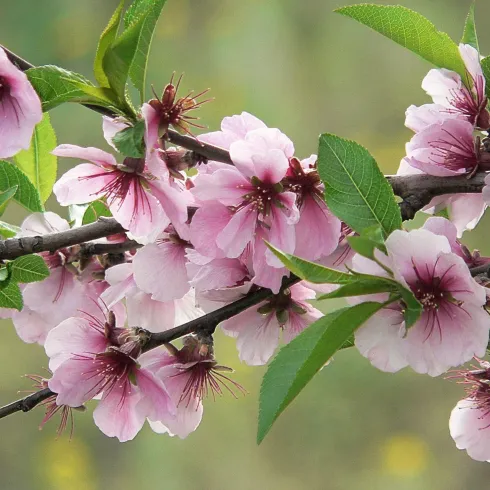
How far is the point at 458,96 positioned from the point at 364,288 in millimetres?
189

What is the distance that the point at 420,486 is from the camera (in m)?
2.74

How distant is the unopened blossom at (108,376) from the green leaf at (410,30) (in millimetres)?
242

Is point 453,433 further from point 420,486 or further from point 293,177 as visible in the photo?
point 420,486

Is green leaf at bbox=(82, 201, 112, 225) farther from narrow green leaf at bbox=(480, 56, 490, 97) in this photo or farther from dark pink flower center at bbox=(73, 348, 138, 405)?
narrow green leaf at bbox=(480, 56, 490, 97)

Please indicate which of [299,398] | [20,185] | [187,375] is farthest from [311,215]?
[299,398]

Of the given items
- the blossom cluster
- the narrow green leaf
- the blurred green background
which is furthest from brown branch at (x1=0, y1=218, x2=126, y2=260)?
the blurred green background

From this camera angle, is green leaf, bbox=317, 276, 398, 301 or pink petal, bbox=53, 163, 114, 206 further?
pink petal, bbox=53, 163, 114, 206

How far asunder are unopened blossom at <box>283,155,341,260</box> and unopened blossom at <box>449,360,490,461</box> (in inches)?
5.2

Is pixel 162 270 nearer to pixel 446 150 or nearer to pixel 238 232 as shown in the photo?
pixel 238 232

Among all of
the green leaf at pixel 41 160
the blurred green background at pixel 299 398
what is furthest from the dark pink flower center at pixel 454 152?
the blurred green background at pixel 299 398

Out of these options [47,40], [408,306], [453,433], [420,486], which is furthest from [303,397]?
[408,306]

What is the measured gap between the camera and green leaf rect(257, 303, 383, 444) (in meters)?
0.37

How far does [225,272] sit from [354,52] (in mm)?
2603

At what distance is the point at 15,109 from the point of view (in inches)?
17.7
